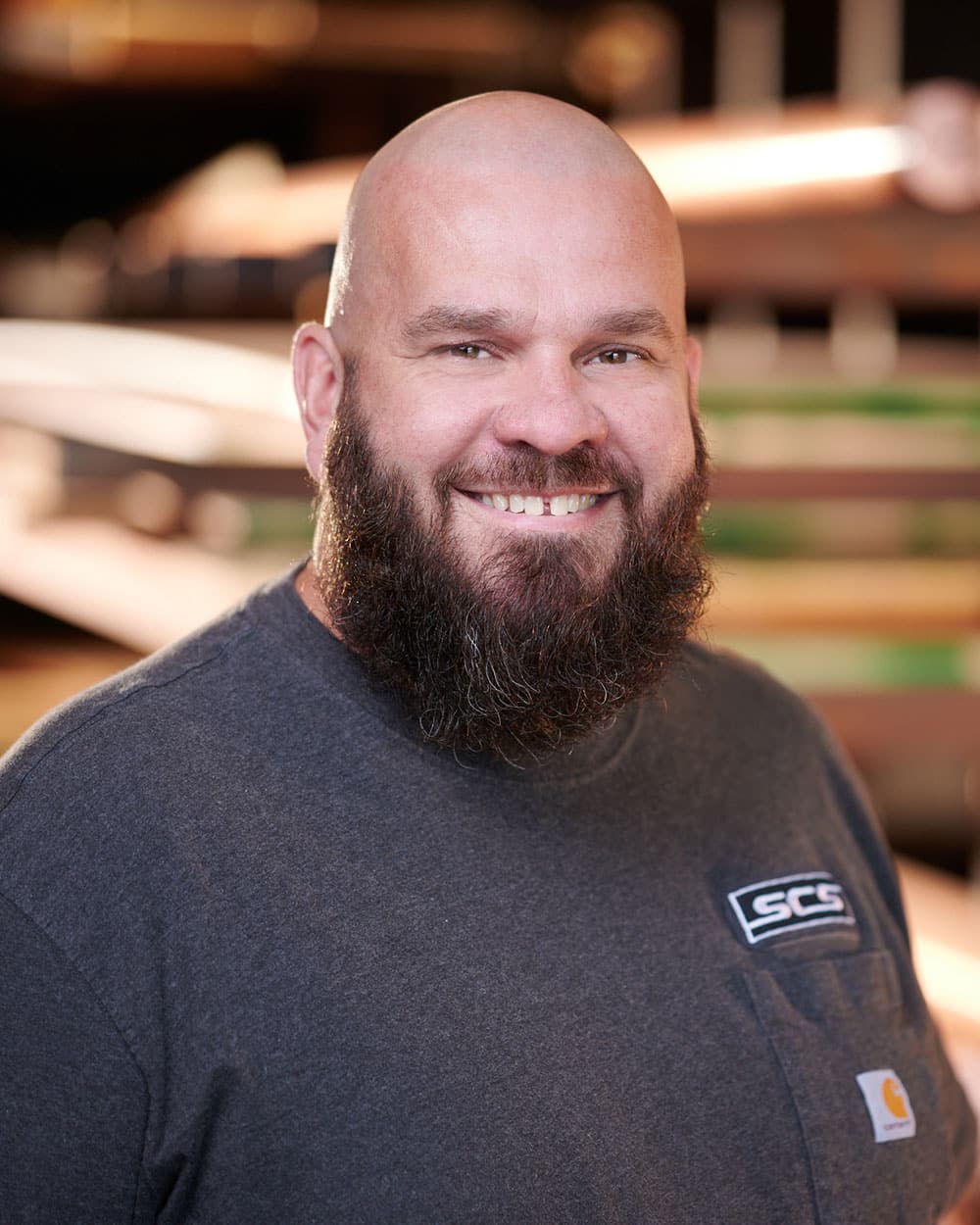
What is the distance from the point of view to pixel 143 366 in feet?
8.01

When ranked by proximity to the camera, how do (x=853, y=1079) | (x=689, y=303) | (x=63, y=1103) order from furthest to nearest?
(x=689, y=303) < (x=853, y=1079) < (x=63, y=1103)

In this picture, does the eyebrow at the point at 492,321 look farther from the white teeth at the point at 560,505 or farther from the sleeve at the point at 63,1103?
the sleeve at the point at 63,1103

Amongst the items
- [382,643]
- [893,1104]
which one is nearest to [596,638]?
[382,643]

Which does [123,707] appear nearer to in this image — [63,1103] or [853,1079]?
[63,1103]

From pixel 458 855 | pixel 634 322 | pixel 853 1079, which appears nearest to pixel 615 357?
pixel 634 322

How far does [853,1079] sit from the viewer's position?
3.48 feet

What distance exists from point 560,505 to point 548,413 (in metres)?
0.07

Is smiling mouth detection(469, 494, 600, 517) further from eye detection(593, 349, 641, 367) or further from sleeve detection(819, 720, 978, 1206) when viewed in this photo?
sleeve detection(819, 720, 978, 1206)

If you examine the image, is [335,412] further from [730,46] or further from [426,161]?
[730,46]

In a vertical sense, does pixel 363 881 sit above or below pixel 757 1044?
above

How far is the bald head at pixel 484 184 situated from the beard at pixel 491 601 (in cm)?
8

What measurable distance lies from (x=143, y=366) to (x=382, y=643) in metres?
1.59

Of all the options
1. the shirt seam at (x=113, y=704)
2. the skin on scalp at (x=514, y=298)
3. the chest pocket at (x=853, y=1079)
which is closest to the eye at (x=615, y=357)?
the skin on scalp at (x=514, y=298)

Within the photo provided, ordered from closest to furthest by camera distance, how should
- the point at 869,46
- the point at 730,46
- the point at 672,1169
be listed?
the point at 672,1169 < the point at 869,46 < the point at 730,46
